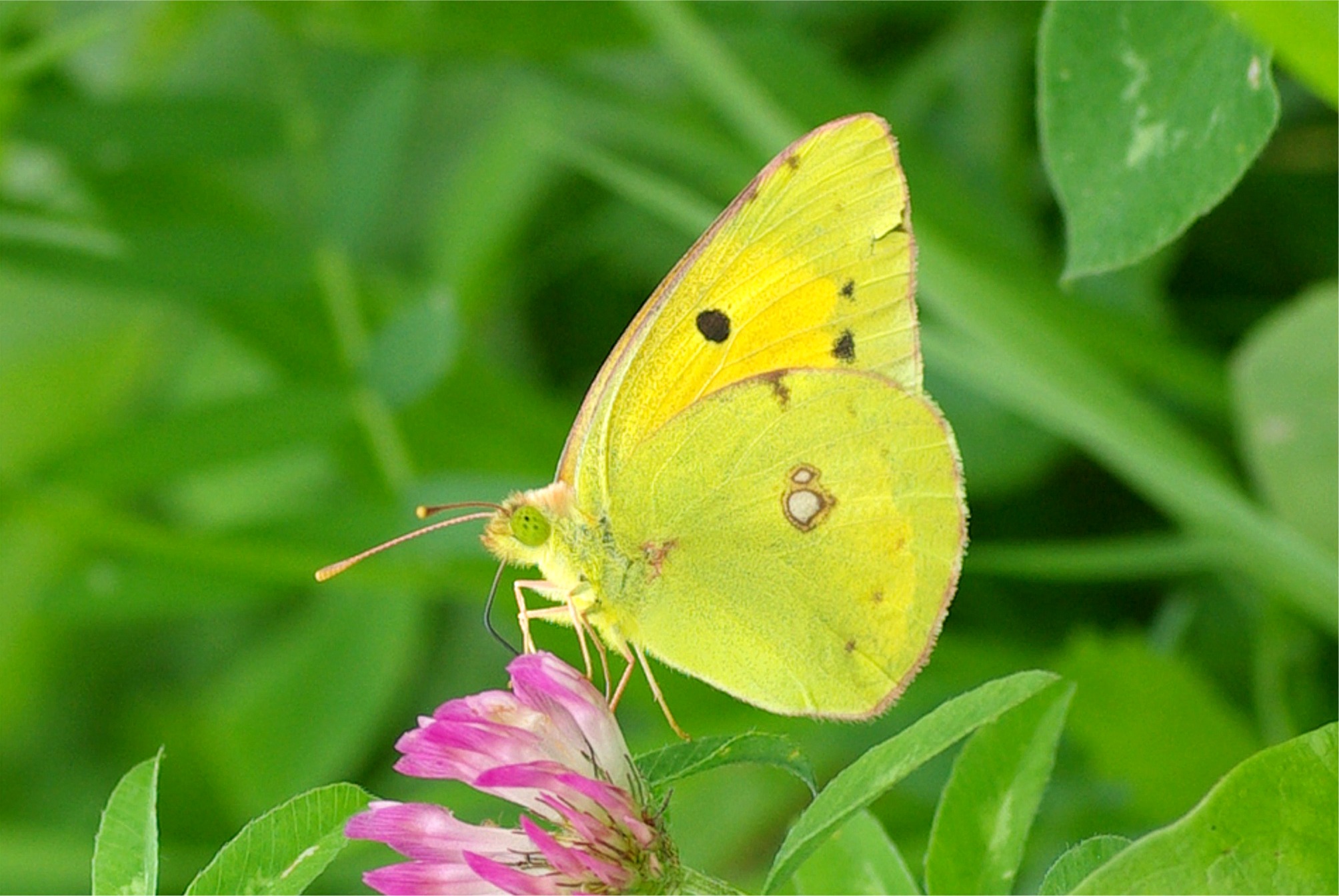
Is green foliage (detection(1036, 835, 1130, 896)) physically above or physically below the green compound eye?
below

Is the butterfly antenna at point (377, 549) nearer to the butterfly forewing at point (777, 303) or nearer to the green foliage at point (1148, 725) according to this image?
the butterfly forewing at point (777, 303)

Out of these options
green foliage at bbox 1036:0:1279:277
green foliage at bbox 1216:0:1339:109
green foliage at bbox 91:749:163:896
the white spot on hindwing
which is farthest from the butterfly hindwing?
green foliage at bbox 1216:0:1339:109

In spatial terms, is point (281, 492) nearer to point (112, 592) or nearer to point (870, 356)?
point (112, 592)

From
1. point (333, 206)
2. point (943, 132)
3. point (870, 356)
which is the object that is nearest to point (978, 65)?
point (943, 132)

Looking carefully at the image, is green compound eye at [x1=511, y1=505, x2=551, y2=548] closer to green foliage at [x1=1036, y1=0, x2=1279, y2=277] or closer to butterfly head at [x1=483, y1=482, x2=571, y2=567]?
butterfly head at [x1=483, y1=482, x2=571, y2=567]

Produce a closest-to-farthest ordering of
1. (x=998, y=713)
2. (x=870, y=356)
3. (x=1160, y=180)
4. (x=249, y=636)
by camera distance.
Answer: (x=998, y=713), (x=1160, y=180), (x=870, y=356), (x=249, y=636)

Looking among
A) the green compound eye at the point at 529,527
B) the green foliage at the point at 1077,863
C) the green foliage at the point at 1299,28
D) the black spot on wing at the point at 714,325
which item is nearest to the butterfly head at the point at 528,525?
the green compound eye at the point at 529,527

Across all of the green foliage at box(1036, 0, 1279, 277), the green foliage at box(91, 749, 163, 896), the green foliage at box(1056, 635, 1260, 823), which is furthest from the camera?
the green foliage at box(1056, 635, 1260, 823)
